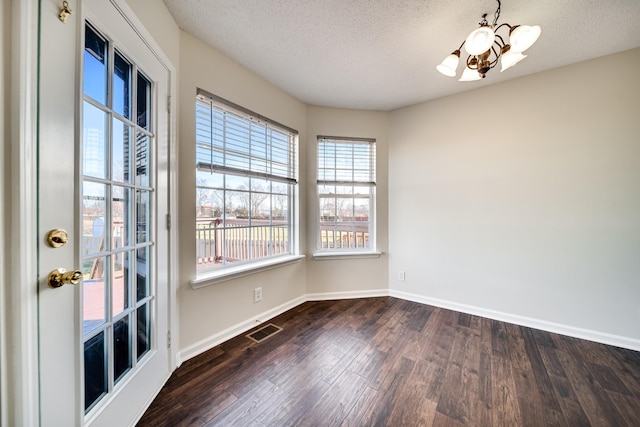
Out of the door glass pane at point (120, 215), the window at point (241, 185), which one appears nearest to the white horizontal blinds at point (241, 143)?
the window at point (241, 185)

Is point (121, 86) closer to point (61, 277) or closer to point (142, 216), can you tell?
point (142, 216)

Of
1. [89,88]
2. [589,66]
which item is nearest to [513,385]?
[589,66]

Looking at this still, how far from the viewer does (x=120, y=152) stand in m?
1.15

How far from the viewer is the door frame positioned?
2.11 ft

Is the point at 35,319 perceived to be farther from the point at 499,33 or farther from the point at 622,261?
the point at 622,261

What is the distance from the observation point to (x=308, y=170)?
113 inches

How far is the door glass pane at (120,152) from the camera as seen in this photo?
1.11 metres

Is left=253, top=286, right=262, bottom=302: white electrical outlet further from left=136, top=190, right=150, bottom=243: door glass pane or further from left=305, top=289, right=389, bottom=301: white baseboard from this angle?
left=136, top=190, right=150, bottom=243: door glass pane

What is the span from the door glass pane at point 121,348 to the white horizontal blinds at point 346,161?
2235mm

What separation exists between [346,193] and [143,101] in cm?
221

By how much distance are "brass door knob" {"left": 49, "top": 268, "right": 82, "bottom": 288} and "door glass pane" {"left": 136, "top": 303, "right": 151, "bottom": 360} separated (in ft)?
2.14

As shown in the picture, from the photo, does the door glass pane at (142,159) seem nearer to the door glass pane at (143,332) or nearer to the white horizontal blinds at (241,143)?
the white horizontal blinds at (241,143)

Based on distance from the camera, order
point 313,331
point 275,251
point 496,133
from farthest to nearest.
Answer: point 275,251 < point 496,133 < point 313,331

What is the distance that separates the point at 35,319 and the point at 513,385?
244 cm
